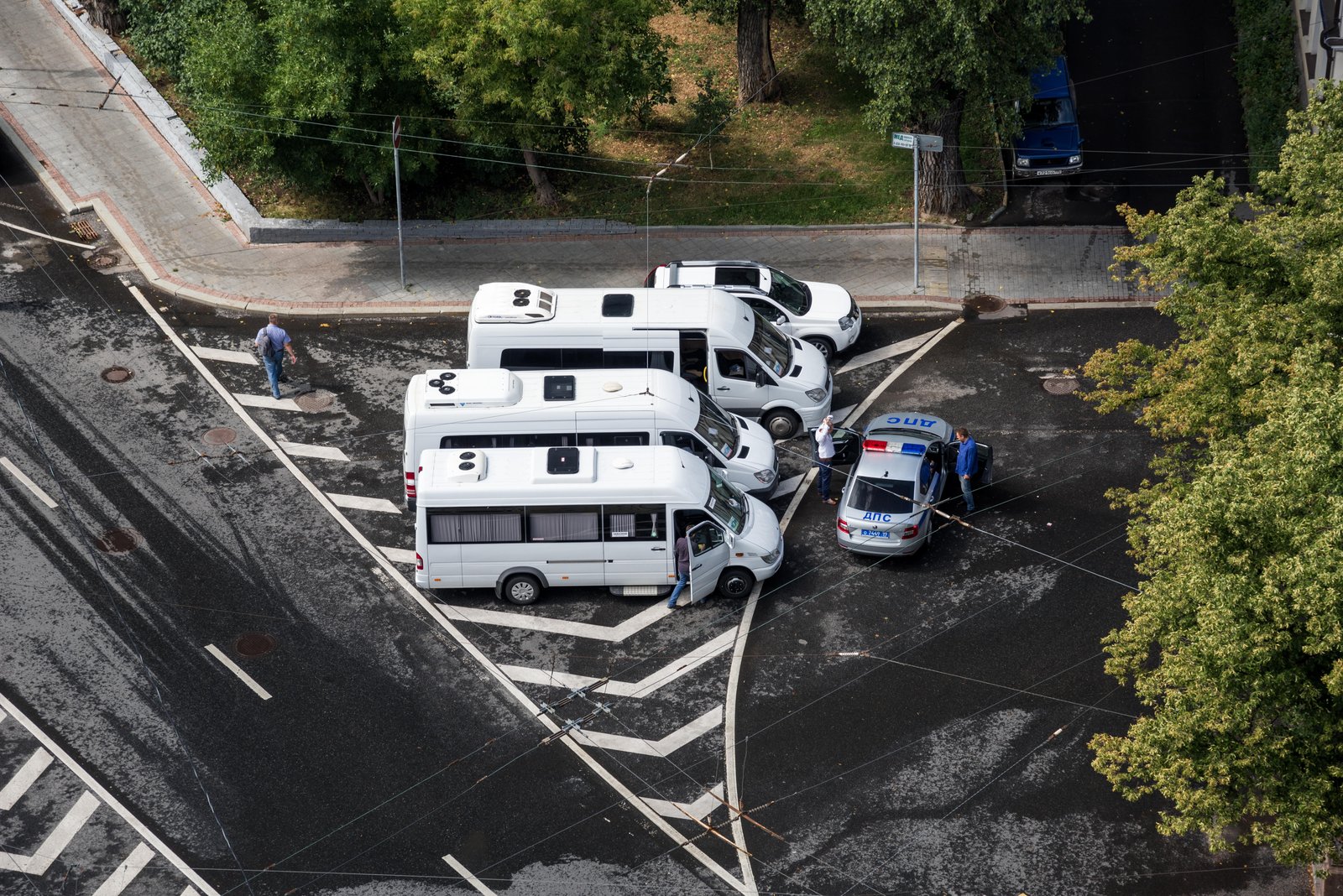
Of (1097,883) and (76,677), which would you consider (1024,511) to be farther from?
(76,677)

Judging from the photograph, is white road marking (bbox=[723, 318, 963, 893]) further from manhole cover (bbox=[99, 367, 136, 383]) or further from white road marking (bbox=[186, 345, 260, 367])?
manhole cover (bbox=[99, 367, 136, 383])

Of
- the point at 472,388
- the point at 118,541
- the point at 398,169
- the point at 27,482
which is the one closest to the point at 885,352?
the point at 472,388

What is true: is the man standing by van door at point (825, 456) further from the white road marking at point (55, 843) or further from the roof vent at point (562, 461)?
the white road marking at point (55, 843)

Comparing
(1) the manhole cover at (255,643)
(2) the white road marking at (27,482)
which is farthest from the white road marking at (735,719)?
(2) the white road marking at (27,482)

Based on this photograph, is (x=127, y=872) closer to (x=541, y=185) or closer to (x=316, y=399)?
(x=316, y=399)

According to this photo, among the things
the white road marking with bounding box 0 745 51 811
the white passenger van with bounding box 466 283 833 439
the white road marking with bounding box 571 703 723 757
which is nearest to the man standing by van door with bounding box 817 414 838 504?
the white passenger van with bounding box 466 283 833 439
